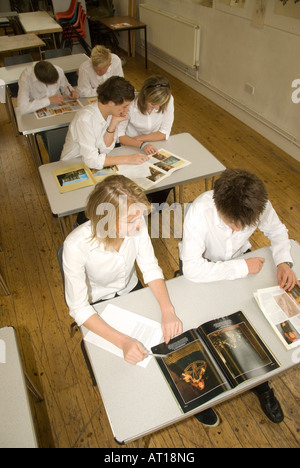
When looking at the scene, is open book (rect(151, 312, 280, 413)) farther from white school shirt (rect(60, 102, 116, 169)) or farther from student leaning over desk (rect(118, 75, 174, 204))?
student leaning over desk (rect(118, 75, 174, 204))

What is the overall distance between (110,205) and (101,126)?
1.29 meters

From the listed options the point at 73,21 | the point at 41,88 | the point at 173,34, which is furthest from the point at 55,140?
the point at 73,21

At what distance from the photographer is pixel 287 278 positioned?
1540 mm

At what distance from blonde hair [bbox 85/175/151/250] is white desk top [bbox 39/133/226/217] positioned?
688 mm

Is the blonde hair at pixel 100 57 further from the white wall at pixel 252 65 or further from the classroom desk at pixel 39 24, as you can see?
the classroom desk at pixel 39 24

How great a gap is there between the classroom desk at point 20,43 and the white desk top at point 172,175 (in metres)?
3.27

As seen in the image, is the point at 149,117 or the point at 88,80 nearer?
the point at 149,117

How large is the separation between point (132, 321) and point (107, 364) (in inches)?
8.5

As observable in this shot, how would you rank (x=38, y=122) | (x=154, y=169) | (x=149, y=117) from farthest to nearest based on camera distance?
1. (x=38, y=122)
2. (x=149, y=117)
3. (x=154, y=169)

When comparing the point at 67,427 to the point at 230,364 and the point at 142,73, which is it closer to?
the point at 230,364

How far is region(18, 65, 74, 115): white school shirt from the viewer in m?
3.04

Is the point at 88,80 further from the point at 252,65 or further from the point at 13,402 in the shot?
the point at 13,402

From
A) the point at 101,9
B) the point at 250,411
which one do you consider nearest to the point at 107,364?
the point at 250,411

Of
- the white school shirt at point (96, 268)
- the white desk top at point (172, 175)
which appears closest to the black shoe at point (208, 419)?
the white school shirt at point (96, 268)
